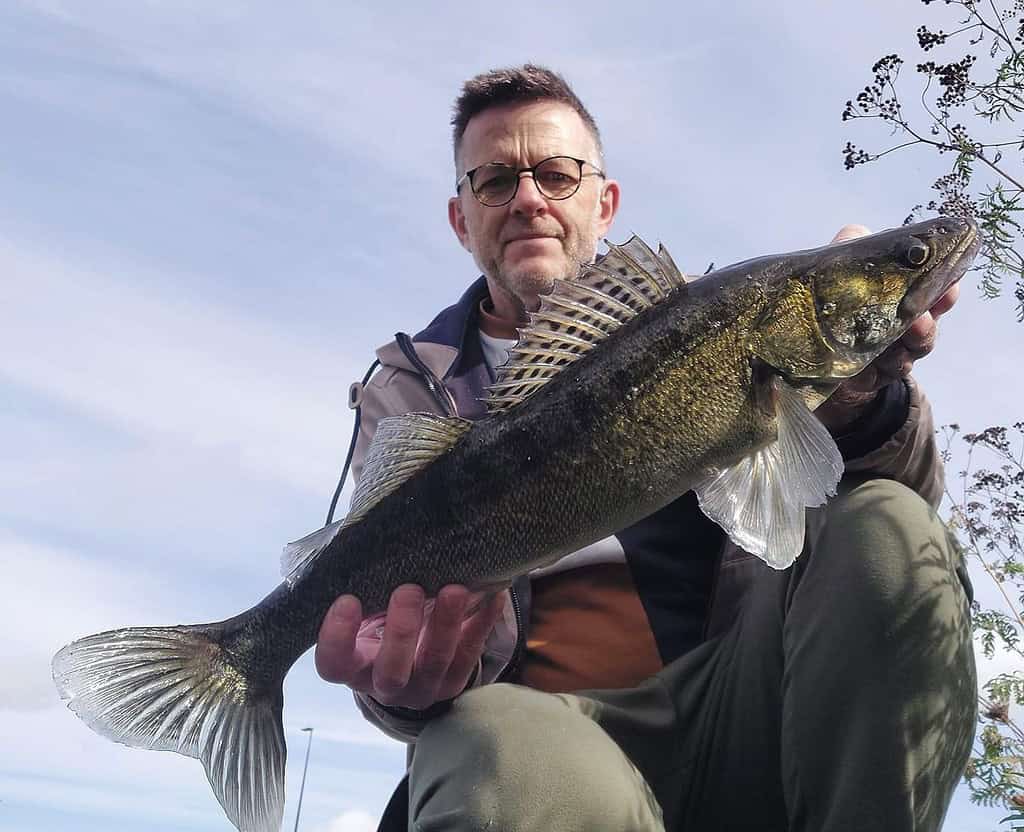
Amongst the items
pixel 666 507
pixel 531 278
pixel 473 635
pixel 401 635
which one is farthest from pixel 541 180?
pixel 401 635

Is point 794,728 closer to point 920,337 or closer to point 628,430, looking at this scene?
point 628,430

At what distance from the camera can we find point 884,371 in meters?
2.91

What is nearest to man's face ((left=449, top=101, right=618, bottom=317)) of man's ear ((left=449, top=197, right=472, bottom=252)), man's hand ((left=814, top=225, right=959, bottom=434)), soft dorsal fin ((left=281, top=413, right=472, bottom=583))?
man's ear ((left=449, top=197, right=472, bottom=252))

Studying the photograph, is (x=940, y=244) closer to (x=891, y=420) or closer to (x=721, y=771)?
(x=891, y=420)

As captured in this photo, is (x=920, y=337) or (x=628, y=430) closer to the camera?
(x=628, y=430)

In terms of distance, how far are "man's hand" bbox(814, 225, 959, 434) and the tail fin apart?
197cm

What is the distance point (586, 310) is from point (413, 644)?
3.62 ft

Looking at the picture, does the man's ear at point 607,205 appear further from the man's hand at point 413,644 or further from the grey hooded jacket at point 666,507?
the man's hand at point 413,644

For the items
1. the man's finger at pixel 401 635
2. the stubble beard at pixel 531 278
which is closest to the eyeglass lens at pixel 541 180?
the stubble beard at pixel 531 278

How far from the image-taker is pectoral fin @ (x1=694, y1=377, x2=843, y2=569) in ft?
8.59

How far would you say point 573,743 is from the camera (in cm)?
273

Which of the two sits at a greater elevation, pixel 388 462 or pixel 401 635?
pixel 388 462

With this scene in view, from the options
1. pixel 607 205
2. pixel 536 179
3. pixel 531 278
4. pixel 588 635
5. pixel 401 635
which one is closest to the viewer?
pixel 401 635

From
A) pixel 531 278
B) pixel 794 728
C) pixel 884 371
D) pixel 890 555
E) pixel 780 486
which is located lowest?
pixel 794 728
